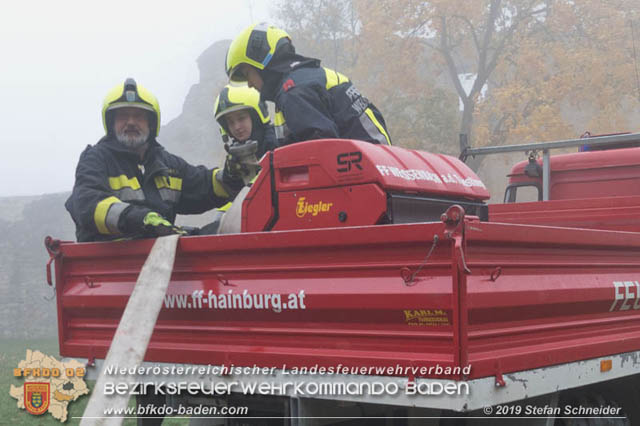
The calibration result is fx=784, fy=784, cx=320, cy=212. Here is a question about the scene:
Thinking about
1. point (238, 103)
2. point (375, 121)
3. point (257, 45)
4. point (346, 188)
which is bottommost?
point (346, 188)

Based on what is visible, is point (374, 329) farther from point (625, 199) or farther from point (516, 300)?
point (625, 199)

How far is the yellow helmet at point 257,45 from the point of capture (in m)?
5.20

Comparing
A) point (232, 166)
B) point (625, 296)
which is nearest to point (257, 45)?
point (232, 166)

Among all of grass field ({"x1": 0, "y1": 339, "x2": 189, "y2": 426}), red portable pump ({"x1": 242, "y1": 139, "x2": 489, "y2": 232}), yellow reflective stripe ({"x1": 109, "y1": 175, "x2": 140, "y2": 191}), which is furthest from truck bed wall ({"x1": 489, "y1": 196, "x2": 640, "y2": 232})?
grass field ({"x1": 0, "y1": 339, "x2": 189, "y2": 426})

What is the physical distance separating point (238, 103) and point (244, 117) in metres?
0.13

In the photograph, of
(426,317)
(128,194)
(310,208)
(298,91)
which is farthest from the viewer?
(128,194)

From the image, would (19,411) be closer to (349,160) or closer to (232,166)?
(232,166)

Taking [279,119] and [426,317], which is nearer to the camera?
[426,317]

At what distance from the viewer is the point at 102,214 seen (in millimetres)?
4898

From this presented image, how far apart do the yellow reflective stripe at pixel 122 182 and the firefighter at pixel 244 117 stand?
86 cm

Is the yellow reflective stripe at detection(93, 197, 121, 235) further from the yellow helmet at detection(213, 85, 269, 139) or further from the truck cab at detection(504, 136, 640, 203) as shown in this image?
the truck cab at detection(504, 136, 640, 203)

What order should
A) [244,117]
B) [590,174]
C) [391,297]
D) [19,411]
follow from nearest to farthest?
[391,297]
[244,117]
[590,174]
[19,411]

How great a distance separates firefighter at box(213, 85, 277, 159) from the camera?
19.9 ft

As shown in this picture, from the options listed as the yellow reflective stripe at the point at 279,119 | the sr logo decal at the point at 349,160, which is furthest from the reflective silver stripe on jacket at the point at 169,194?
the sr logo decal at the point at 349,160
